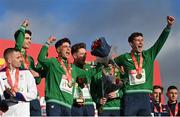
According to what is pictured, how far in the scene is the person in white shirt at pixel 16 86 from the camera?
23.2 feet

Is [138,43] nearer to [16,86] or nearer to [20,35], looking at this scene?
[20,35]

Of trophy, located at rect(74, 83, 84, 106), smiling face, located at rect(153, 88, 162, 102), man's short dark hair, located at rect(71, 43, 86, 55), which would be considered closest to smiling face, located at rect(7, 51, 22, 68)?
trophy, located at rect(74, 83, 84, 106)

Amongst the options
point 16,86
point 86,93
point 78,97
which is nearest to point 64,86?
point 78,97

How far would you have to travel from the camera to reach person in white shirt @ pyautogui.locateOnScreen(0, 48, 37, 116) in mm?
7082

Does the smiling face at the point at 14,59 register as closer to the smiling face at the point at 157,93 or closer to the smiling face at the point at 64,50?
the smiling face at the point at 64,50

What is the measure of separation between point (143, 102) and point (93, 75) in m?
1.06

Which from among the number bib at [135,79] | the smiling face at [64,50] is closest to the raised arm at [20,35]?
the smiling face at [64,50]

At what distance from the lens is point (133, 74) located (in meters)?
8.98

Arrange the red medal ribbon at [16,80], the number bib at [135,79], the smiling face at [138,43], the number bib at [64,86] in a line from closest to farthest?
1. the red medal ribbon at [16,80]
2. the number bib at [64,86]
3. the number bib at [135,79]
4. the smiling face at [138,43]

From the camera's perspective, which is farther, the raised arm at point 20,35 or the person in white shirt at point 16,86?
the raised arm at point 20,35

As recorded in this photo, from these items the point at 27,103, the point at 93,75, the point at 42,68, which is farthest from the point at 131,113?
the point at 27,103

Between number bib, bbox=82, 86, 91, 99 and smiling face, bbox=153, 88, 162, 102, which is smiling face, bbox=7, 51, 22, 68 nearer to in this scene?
number bib, bbox=82, 86, 91, 99

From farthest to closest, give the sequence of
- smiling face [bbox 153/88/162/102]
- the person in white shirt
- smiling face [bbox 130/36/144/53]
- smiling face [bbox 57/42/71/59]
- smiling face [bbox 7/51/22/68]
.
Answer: smiling face [bbox 153/88/162/102]
smiling face [bbox 130/36/144/53]
smiling face [bbox 57/42/71/59]
smiling face [bbox 7/51/22/68]
the person in white shirt

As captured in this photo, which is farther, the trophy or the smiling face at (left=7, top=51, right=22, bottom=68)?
the trophy
